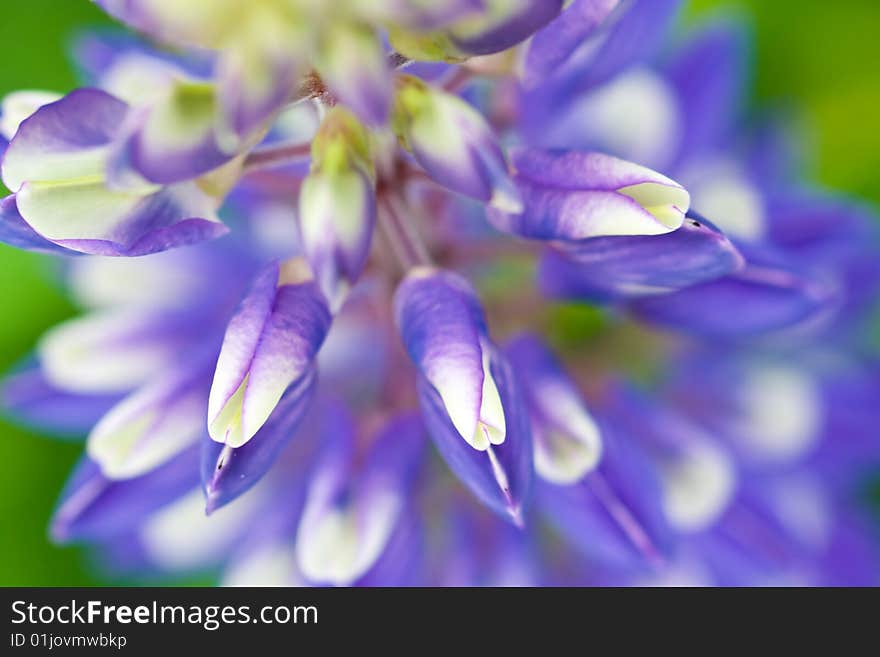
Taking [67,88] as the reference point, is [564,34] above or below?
above

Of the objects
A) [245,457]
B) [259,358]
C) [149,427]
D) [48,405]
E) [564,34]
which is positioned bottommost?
[48,405]

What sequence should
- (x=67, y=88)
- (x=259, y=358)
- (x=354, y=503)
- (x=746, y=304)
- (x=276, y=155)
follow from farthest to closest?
(x=67, y=88) → (x=746, y=304) → (x=354, y=503) → (x=276, y=155) → (x=259, y=358)

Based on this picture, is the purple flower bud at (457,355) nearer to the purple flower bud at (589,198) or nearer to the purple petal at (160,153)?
the purple flower bud at (589,198)

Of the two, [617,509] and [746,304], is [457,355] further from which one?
[746,304]

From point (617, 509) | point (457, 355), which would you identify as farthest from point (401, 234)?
point (617, 509)

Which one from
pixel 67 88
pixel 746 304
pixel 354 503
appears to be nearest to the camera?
pixel 354 503
